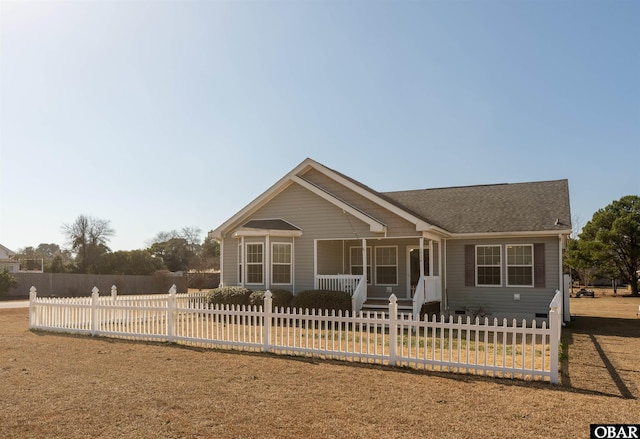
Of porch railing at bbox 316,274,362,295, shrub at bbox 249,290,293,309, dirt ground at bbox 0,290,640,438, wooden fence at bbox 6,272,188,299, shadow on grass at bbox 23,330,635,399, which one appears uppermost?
porch railing at bbox 316,274,362,295

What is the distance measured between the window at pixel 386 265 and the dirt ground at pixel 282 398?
31.4 ft

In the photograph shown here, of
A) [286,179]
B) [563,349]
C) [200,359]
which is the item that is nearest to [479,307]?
[563,349]

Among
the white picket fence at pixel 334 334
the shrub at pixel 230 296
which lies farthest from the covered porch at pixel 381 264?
the white picket fence at pixel 334 334

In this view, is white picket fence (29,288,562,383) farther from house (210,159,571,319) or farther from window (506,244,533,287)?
window (506,244,533,287)

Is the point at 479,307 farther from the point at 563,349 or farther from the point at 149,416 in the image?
the point at 149,416

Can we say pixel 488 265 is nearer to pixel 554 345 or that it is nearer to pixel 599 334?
pixel 599 334

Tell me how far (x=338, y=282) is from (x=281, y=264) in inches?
94.0

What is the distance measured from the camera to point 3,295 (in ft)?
113

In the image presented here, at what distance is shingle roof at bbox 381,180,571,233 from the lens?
17.8m

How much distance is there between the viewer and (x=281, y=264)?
18.8 metres

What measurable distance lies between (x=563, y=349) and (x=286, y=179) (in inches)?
432

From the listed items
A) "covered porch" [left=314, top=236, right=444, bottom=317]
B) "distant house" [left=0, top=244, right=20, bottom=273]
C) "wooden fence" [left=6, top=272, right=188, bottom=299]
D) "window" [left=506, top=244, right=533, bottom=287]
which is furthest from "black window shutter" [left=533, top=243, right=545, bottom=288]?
"distant house" [left=0, top=244, right=20, bottom=273]

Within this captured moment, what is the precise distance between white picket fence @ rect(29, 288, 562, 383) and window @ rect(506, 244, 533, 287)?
4778 mm

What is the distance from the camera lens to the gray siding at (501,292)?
56.6 feet
